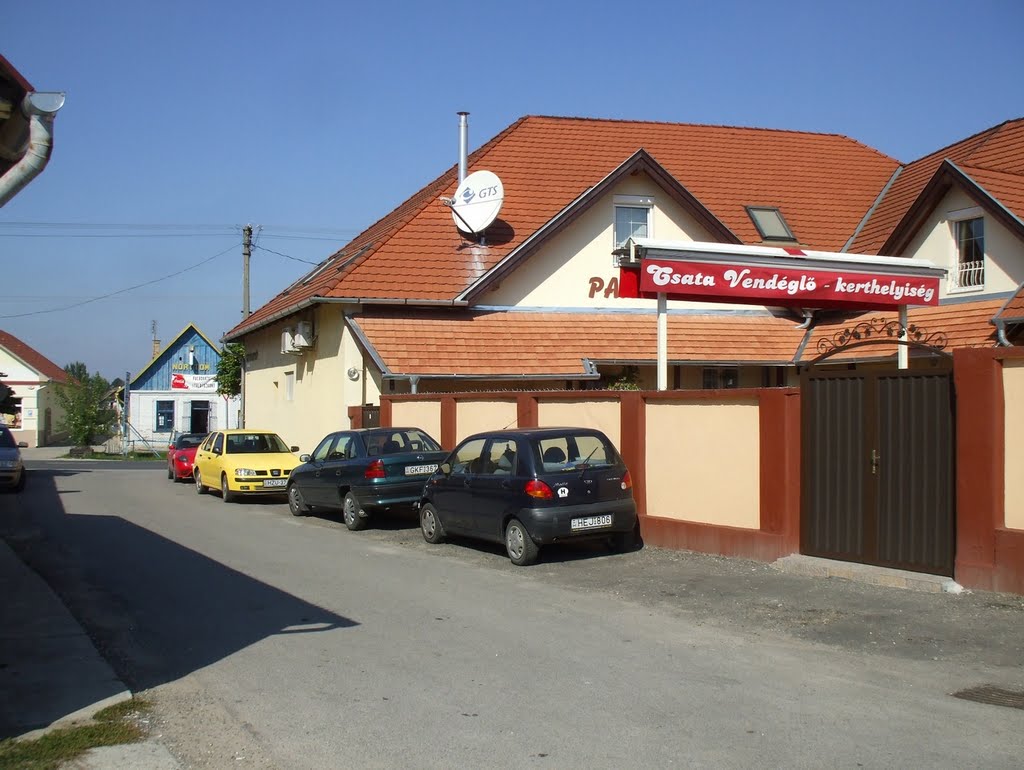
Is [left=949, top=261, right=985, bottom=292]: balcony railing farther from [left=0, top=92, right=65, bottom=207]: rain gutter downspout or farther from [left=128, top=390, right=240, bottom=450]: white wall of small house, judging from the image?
[left=128, top=390, right=240, bottom=450]: white wall of small house

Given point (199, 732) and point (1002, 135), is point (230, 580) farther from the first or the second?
point (1002, 135)

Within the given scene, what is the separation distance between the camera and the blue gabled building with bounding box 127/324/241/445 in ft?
212

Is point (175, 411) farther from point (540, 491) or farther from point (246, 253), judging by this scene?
point (540, 491)

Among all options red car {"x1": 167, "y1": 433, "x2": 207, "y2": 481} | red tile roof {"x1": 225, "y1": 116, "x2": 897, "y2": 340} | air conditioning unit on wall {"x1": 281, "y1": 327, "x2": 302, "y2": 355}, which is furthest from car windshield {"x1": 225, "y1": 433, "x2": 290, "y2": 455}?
red car {"x1": 167, "y1": 433, "x2": 207, "y2": 481}

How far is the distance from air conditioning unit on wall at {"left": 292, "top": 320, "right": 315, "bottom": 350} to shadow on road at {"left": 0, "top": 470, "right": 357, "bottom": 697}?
8.66 metres

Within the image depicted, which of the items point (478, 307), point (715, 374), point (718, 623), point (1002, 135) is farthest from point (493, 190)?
point (718, 623)

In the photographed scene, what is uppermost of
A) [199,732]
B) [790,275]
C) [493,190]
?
[493,190]

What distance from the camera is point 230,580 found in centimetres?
1145

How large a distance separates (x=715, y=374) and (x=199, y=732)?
63.5ft

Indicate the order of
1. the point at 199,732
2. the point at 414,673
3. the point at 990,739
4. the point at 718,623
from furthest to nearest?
the point at 718,623, the point at 414,673, the point at 199,732, the point at 990,739

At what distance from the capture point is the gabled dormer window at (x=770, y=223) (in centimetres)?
2517

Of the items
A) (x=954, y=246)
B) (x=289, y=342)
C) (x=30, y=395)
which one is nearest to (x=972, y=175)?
(x=954, y=246)

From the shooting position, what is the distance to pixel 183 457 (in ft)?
93.9

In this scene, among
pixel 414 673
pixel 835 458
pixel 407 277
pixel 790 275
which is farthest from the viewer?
pixel 407 277
